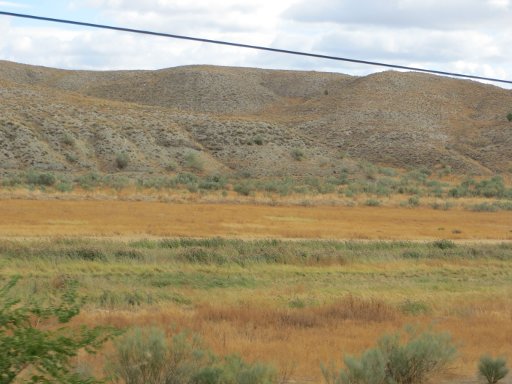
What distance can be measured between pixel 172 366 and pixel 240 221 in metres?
30.4

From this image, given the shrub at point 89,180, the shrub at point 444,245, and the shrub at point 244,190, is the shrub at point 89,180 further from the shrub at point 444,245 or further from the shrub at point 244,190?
the shrub at point 444,245

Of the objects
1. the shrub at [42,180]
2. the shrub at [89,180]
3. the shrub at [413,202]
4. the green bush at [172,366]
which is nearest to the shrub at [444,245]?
the shrub at [413,202]

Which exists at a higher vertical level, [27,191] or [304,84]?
[304,84]

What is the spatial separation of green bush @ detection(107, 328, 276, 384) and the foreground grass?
122 centimetres

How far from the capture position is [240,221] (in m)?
40.4

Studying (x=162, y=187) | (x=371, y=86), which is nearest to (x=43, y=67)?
(x=371, y=86)

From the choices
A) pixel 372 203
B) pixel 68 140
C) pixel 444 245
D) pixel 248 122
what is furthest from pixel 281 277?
pixel 248 122

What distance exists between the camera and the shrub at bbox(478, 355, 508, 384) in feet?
37.8

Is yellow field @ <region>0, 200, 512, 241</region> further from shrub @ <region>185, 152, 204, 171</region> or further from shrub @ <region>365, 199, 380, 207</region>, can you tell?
shrub @ <region>185, 152, 204, 171</region>

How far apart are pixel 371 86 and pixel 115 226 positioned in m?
92.9

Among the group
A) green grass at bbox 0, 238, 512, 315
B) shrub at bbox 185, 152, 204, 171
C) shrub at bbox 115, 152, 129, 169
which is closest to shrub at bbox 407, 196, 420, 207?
green grass at bbox 0, 238, 512, 315

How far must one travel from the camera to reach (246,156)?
267 feet

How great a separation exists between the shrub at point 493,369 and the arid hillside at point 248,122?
196ft

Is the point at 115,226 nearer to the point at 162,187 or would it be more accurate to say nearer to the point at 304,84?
the point at 162,187
